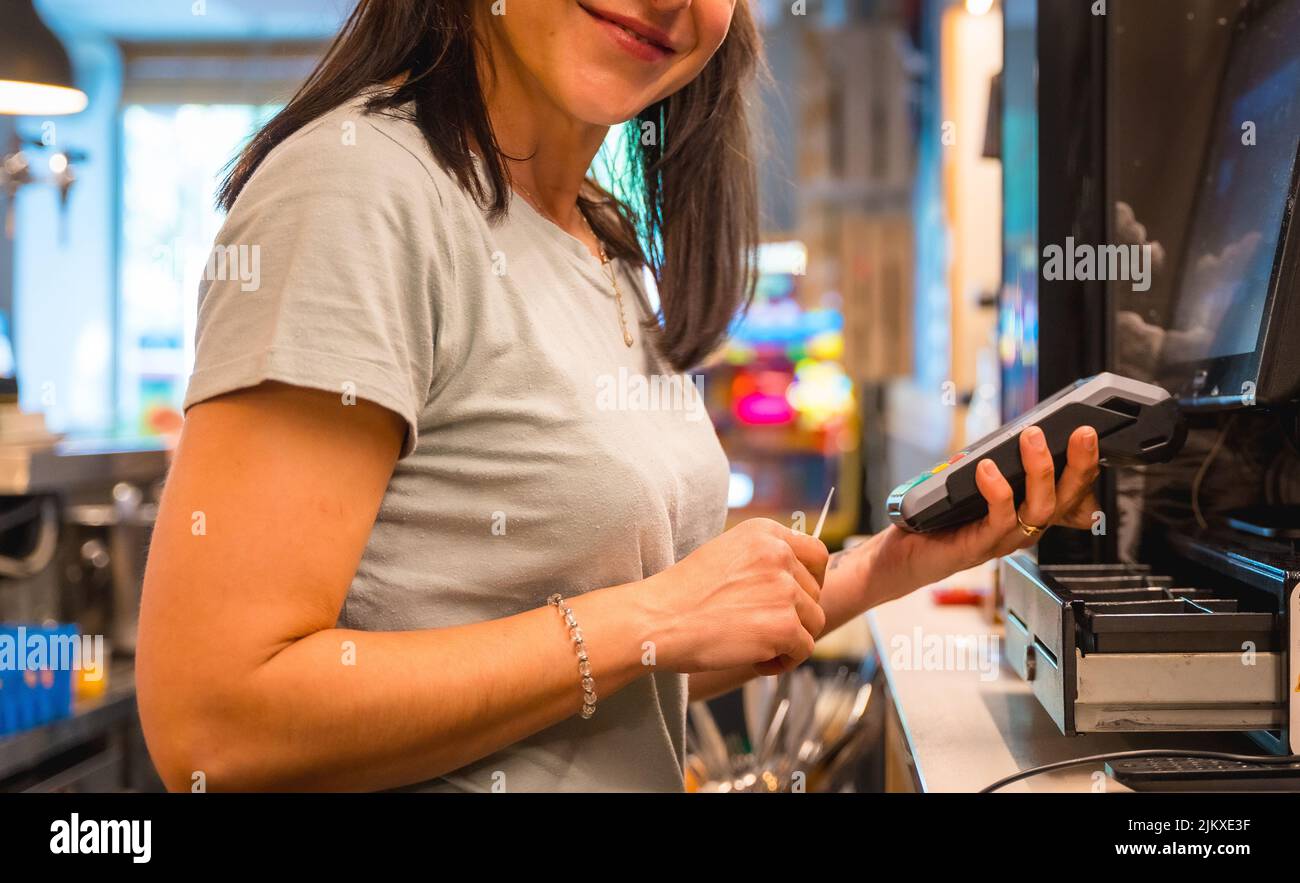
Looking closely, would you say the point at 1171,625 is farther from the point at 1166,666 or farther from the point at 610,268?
the point at 610,268

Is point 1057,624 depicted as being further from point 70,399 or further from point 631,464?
point 70,399

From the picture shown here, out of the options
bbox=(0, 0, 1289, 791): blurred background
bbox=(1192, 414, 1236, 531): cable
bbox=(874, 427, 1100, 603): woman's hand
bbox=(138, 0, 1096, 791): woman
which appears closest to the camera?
bbox=(138, 0, 1096, 791): woman

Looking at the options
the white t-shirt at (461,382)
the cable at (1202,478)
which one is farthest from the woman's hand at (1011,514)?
the white t-shirt at (461,382)

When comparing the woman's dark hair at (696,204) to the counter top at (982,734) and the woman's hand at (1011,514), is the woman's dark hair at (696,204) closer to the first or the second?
the woman's hand at (1011,514)

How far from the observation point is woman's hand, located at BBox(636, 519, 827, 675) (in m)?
0.78

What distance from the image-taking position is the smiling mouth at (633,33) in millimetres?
840

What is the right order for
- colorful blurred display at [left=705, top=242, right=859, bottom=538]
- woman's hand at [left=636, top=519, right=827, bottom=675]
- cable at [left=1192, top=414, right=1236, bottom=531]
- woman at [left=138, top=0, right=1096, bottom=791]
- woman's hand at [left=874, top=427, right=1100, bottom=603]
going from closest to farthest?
woman at [left=138, top=0, right=1096, bottom=791], woman's hand at [left=636, top=519, right=827, bottom=675], woman's hand at [left=874, top=427, right=1100, bottom=603], cable at [left=1192, top=414, right=1236, bottom=531], colorful blurred display at [left=705, top=242, right=859, bottom=538]

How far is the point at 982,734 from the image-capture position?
979 mm

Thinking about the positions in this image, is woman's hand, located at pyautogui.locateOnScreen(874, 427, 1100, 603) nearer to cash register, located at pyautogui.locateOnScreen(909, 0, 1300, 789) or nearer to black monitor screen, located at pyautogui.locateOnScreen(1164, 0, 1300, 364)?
cash register, located at pyautogui.locateOnScreen(909, 0, 1300, 789)

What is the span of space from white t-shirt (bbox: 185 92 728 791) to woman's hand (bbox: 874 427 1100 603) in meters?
0.26

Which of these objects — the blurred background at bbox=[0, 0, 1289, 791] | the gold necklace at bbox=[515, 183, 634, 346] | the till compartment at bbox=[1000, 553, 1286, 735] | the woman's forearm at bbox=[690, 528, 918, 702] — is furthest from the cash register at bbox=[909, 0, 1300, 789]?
the blurred background at bbox=[0, 0, 1289, 791]

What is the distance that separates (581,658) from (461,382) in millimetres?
197

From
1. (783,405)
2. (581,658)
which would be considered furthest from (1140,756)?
(783,405)
